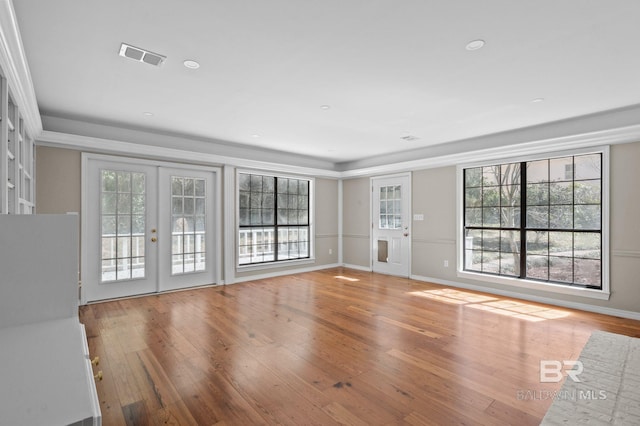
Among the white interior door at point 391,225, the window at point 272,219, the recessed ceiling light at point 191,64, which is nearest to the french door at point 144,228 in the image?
the window at point 272,219

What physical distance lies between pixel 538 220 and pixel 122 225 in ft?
20.5

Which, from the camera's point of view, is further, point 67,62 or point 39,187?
point 39,187

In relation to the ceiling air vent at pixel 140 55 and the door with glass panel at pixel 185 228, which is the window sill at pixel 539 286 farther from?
the ceiling air vent at pixel 140 55

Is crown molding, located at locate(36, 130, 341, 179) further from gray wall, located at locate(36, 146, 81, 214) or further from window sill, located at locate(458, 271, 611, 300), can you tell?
window sill, located at locate(458, 271, 611, 300)

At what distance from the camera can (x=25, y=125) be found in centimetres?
331

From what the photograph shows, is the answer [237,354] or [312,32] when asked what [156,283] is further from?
[312,32]

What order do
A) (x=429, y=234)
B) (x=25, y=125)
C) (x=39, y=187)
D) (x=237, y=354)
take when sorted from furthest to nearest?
(x=429, y=234) → (x=39, y=187) → (x=25, y=125) → (x=237, y=354)

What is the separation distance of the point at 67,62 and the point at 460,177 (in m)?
5.48

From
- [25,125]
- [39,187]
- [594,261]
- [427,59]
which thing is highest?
[427,59]

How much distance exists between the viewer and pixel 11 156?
99.0 inches

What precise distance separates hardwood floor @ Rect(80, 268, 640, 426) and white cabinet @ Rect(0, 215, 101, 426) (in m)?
0.91

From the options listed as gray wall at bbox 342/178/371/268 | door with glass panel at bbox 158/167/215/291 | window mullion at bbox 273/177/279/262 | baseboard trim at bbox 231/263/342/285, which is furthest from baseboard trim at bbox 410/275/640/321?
door with glass panel at bbox 158/167/215/291

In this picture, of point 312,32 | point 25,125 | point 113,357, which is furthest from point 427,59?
point 25,125

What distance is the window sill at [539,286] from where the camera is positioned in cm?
417
